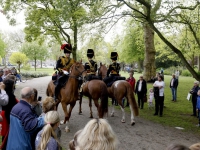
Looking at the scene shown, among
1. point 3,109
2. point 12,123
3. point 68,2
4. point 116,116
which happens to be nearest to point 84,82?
point 116,116

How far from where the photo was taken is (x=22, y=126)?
378cm

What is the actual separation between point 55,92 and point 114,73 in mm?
3466

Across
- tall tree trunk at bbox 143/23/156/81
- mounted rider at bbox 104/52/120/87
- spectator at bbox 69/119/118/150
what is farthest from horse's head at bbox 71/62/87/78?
tall tree trunk at bbox 143/23/156/81

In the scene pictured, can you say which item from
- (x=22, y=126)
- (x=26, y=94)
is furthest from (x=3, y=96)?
(x=22, y=126)

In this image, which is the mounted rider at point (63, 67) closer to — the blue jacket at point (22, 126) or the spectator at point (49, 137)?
the blue jacket at point (22, 126)

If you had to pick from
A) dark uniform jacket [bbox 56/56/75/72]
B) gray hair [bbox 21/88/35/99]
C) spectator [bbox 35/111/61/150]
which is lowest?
spectator [bbox 35/111/61/150]

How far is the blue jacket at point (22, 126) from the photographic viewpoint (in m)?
3.71

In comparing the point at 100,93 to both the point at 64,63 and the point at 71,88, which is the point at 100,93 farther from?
the point at 64,63

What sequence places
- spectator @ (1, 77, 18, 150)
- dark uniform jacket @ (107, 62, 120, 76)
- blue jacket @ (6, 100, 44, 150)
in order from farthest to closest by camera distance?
dark uniform jacket @ (107, 62, 120, 76), spectator @ (1, 77, 18, 150), blue jacket @ (6, 100, 44, 150)

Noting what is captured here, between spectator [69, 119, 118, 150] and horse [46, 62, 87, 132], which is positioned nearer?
spectator [69, 119, 118, 150]

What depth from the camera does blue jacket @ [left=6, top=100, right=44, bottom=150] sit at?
371 cm

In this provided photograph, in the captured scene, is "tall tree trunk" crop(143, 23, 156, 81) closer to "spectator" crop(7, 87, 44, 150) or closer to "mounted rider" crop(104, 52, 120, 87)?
"mounted rider" crop(104, 52, 120, 87)

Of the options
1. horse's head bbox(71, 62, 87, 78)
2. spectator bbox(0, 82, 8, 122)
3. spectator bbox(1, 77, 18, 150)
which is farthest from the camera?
horse's head bbox(71, 62, 87, 78)

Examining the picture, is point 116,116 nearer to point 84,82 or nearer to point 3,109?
point 84,82
